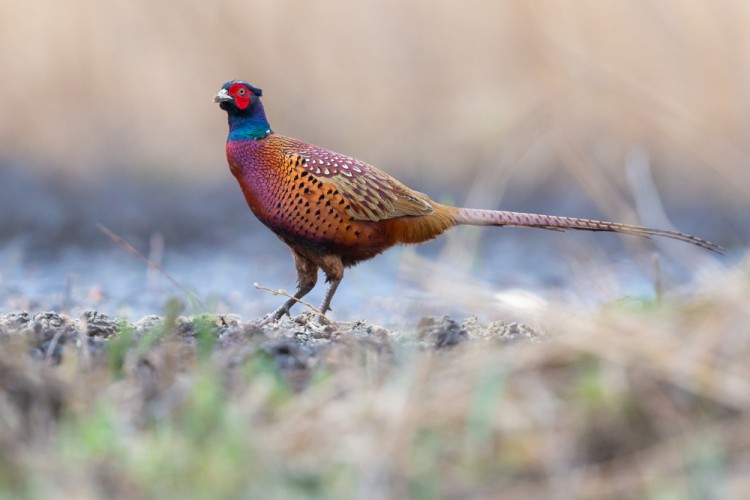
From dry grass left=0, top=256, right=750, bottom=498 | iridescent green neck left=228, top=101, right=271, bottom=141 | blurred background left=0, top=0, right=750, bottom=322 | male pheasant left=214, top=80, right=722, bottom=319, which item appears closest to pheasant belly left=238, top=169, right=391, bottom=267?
male pheasant left=214, top=80, right=722, bottom=319

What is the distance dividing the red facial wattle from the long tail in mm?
1395

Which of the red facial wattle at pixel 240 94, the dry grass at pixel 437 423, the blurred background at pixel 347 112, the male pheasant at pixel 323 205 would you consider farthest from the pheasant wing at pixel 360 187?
the blurred background at pixel 347 112

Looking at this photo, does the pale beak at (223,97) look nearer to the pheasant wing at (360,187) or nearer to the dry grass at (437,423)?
the pheasant wing at (360,187)

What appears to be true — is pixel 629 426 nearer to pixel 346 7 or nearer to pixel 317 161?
pixel 317 161

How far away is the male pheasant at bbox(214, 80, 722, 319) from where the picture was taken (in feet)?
20.2

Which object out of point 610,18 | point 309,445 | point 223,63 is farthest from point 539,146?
point 309,445

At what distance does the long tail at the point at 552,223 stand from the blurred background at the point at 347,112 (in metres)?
3.28

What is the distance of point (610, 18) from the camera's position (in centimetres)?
1094

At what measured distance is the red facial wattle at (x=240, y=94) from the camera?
6395 millimetres

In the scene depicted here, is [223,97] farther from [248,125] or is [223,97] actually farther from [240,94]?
[248,125]

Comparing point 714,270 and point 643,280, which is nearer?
point 714,270

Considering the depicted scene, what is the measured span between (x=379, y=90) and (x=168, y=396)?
9140mm

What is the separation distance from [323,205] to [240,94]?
0.86 meters

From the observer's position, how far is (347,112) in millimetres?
12203
